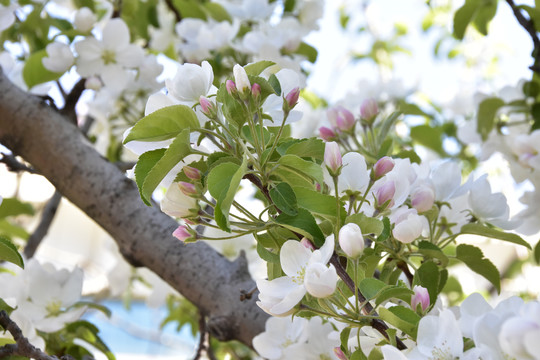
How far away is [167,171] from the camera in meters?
0.50

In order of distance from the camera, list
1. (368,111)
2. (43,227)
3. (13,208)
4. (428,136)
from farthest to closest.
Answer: (428,136) < (43,227) < (13,208) < (368,111)

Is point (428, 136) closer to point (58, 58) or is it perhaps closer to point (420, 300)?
point (58, 58)

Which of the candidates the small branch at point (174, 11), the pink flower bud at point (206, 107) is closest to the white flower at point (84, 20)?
the small branch at point (174, 11)

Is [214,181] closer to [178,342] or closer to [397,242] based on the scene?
[397,242]

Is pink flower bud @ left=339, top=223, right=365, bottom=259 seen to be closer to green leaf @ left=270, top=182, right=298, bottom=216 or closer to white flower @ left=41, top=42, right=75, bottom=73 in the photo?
green leaf @ left=270, top=182, right=298, bottom=216

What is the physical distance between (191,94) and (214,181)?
11 cm

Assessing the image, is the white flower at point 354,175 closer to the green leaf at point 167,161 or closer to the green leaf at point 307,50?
the green leaf at point 167,161

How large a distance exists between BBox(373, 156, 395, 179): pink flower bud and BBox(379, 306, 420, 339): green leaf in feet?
0.40

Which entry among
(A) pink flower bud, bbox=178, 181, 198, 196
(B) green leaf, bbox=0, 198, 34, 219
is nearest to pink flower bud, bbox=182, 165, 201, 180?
(A) pink flower bud, bbox=178, 181, 198, 196

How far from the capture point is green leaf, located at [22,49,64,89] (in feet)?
3.30

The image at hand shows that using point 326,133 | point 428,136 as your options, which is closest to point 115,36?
point 326,133

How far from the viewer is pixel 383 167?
56 cm

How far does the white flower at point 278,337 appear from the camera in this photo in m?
0.68

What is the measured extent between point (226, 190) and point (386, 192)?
15cm
